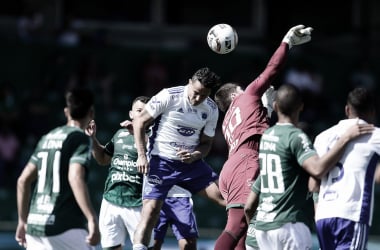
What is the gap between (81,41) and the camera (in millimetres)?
23609

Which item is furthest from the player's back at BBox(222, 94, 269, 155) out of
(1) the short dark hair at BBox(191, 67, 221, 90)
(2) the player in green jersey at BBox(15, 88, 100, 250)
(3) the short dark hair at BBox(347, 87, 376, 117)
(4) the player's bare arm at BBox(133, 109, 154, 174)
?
(2) the player in green jersey at BBox(15, 88, 100, 250)

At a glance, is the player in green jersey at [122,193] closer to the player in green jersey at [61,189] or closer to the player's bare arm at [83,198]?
the player in green jersey at [61,189]

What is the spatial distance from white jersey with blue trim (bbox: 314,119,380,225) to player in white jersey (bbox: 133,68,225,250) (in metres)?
2.25

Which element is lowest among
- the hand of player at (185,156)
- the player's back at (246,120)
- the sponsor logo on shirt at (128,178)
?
the sponsor logo on shirt at (128,178)

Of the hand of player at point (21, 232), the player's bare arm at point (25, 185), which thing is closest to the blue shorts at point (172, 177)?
the hand of player at point (21, 232)

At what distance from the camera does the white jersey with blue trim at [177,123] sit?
10.8 m

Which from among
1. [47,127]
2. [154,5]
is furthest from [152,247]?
[154,5]

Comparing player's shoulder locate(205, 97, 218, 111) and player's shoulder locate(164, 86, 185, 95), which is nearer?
player's shoulder locate(164, 86, 185, 95)

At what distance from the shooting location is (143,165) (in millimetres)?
10273

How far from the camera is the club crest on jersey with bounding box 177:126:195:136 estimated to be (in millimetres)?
10883

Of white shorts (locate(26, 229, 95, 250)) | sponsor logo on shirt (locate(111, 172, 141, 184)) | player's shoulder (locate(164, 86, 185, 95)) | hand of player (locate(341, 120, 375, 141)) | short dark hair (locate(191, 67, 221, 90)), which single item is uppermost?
short dark hair (locate(191, 67, 221, 90))

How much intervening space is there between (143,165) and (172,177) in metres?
0.74

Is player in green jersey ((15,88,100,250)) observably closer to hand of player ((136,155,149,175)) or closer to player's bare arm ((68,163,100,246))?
player's bare arm ((68,163,100,246))

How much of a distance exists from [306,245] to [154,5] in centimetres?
1903
